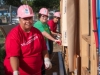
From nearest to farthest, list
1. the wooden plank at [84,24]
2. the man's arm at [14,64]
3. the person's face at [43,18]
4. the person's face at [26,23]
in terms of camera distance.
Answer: the man's arm at [14,64] < the person's face at [26,23] < the wooden plank at [84,24] < the person's face at [43,18]

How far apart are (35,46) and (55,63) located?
255 inches

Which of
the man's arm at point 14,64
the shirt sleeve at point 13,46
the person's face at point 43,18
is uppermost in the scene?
the person's face at point 43,18

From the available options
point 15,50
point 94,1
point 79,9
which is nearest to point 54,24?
point 79,9

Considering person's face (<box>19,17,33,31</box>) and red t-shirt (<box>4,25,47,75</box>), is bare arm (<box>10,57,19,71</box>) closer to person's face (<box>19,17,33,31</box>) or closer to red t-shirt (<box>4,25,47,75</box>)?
red t-shirt (<box>4,25,47,75</box>)

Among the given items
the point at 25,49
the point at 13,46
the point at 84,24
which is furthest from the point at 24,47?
the point at 84,24

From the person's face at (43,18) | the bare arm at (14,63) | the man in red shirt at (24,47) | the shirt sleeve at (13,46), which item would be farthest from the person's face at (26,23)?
the person's face at (43,18)

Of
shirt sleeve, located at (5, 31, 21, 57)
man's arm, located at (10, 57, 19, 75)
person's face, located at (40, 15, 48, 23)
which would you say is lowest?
man's arm, located at (10, 57, 19, 75)

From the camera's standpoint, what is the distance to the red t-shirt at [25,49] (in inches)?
156

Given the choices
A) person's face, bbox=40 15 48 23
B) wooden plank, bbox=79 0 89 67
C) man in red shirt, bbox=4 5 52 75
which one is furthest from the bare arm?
person's face, bbox=40 15 48 23

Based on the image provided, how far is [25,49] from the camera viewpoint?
406 cm

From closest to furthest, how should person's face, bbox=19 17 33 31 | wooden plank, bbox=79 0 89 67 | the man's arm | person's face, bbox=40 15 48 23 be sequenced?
the man's arm < person's face, bbox=19 17 33 31 < wooden plank, bbox=79 0 89 67 < person's face, bbox=40 15 48 23

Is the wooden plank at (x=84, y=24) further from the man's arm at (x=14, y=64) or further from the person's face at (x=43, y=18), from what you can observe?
the person's face at (x=43, y=18)

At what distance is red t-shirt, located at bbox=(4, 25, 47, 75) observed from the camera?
3959mm

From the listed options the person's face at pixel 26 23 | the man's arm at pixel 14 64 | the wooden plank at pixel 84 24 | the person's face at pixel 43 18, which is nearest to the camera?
the man's arm at pixel 14 64
